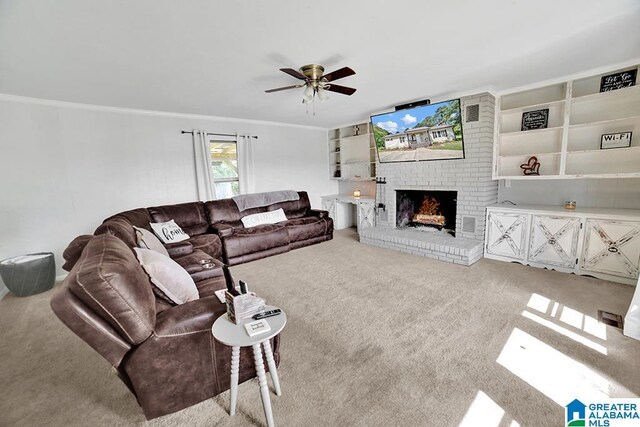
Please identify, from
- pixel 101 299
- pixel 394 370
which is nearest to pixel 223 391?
pixel 101 299

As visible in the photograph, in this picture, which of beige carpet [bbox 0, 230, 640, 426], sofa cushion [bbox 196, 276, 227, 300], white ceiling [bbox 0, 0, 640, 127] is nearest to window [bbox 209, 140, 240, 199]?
white ceiling [bbox 0, 0, 640, 127]

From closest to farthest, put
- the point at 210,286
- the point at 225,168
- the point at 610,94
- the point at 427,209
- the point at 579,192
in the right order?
1. the point at 210,286
2. the point at 610,94
3. the point at 579,192
4. the point at 427,209
5. the point at 225,168

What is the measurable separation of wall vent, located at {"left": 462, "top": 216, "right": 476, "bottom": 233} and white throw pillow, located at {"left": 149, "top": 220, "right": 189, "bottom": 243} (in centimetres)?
416

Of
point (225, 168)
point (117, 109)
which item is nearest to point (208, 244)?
point (225, 168)

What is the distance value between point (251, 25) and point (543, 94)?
152 inches

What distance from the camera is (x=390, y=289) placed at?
298 centimetres

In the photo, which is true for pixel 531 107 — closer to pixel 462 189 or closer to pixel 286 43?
pixel 462 189

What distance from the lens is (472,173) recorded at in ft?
12.8

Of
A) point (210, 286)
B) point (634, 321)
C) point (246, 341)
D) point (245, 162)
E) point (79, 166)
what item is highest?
point (245, 162)

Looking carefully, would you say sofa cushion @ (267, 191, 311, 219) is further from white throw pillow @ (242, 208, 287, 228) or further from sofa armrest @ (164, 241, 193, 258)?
sofa armrest @ (164, 241, 193, 258)

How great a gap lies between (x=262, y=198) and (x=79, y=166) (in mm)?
2652

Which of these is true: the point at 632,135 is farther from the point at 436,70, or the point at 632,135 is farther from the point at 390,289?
the point at 390,289

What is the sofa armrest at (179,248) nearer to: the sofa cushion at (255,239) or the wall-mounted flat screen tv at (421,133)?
the sofa cushion at (255,239)

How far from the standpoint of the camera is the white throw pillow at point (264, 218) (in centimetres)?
467
